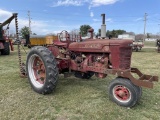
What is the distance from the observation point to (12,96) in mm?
4426

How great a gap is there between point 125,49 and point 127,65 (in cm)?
37

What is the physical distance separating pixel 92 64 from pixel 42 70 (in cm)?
125

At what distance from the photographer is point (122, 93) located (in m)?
3.85

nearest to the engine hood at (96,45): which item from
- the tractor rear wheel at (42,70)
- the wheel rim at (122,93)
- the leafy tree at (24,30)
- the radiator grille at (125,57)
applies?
the radiator grille at (125,57)

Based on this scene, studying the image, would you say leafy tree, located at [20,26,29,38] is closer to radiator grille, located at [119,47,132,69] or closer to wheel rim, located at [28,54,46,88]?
wheel rim, located at [28,54,46,88]

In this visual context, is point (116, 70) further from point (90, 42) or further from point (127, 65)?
point (90, 42)

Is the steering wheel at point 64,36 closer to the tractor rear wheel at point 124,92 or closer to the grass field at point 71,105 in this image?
the grass field at point 71,105

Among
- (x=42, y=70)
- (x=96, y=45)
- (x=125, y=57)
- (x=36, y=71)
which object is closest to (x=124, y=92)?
(x=125, y=57)

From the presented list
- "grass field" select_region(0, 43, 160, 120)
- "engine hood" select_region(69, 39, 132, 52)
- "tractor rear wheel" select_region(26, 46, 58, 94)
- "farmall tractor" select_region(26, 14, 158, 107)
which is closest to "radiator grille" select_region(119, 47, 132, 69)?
"farmall tractor" select_region(26, 14, 158, 107)

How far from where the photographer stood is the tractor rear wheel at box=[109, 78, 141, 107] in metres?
3.72

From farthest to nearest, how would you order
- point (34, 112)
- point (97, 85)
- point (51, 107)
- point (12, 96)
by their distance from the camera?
point (97, 85)
point (12, 96)
point (51, 107)
point (34, 112)

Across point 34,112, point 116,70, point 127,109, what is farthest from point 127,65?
point 34,112

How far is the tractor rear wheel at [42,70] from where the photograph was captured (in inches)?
169

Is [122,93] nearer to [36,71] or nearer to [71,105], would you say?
[71,105]
